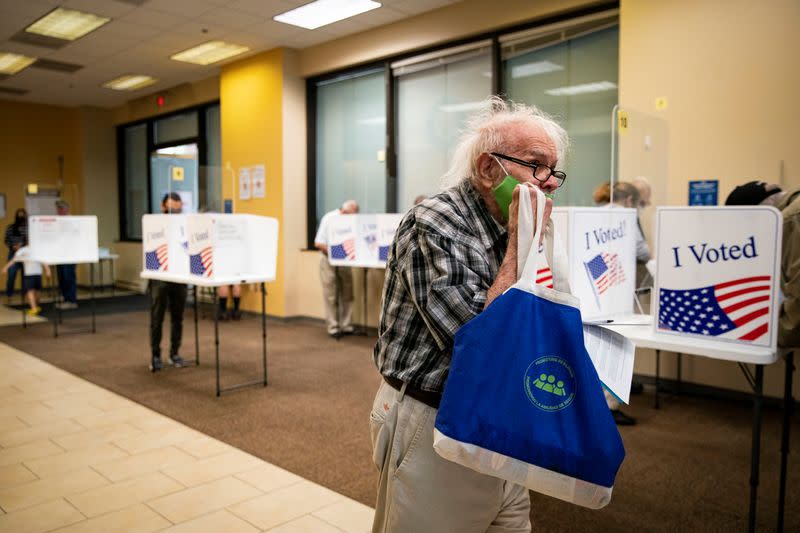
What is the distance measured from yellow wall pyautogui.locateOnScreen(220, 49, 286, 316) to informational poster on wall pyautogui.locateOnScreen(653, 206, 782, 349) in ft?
19.3

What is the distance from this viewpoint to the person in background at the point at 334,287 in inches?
263

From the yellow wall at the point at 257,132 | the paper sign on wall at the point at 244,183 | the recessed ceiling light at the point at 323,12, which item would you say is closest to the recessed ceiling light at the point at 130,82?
the yellow wall at the point at 257,132

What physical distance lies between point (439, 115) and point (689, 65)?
2.66 m

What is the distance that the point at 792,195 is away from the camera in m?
2.79

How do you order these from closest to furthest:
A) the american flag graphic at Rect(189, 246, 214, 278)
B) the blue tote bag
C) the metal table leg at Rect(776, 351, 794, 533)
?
the blue tote bag
the metal table leg at Rect(776, 351, 794, 533)
the american flag graphic at Rect(189, 246, 214, 278)

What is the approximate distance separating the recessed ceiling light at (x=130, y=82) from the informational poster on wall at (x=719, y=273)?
8769 mm

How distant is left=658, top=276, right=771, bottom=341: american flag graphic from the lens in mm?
2049

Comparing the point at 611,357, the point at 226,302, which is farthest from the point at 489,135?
the point at 226,302

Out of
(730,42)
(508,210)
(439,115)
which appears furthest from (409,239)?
(439,115)

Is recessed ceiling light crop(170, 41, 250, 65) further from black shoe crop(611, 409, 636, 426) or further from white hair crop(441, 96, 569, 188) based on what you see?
white hair crop(441, 96, 569, 188)

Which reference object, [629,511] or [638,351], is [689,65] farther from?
[629,511]

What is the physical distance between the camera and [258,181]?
791 cm

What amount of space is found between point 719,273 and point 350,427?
2326 millimetres

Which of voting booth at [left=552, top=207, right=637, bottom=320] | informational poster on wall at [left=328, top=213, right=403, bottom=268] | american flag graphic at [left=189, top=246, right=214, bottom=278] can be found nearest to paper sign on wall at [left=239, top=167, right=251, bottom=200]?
informational poster on wall at [left=328, top=213, right=403, bottom=268]
